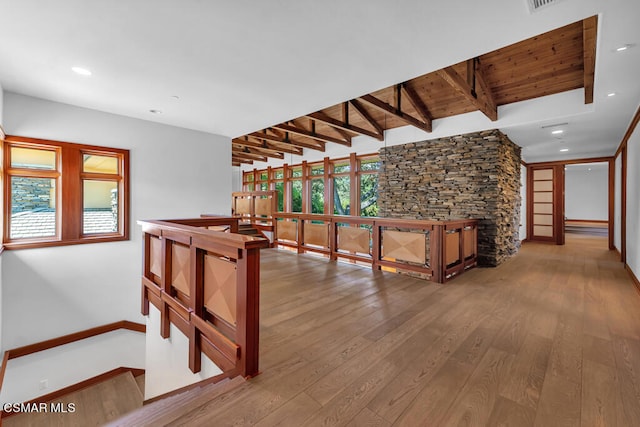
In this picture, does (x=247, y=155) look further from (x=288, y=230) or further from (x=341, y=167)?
(x=288, y=230)

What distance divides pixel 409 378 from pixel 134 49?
386cm

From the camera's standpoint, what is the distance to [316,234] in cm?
569

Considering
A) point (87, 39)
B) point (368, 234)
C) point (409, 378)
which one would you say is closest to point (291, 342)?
point (409, 378)

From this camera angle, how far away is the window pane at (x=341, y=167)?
359 inches

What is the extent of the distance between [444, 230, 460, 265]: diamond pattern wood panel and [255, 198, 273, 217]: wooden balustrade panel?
5.90 m

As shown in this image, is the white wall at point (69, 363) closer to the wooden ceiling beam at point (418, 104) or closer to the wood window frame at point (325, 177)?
the wood window frame at point (325, 177)

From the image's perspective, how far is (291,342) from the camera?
232 cm

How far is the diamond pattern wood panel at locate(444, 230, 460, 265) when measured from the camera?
4149 mm

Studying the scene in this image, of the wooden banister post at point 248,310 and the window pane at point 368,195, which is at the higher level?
the window pane at point 368,195

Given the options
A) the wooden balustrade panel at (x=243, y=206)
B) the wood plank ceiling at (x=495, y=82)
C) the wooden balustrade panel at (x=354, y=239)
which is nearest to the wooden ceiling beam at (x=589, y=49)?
the wood plank ceiling at (x=495, y=82)

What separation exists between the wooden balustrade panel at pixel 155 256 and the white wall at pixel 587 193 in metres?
15.1

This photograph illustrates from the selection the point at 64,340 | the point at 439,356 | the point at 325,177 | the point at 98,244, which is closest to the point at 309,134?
the point at 325,177

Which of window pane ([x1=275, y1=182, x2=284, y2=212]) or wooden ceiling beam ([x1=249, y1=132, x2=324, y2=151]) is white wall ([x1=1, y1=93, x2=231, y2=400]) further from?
window pane ([x1=275, y1=182, x2=284, y2=212])

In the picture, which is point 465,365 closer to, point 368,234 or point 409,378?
point 409,378
